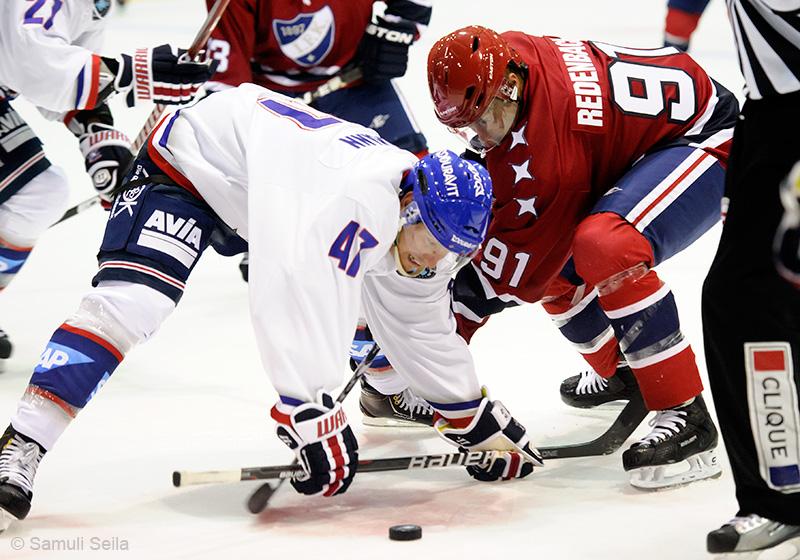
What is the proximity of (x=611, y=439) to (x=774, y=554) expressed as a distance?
763mm

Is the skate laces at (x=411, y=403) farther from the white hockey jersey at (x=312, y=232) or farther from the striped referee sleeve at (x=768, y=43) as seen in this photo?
the striped referee sleeve at (x=768, y=43)

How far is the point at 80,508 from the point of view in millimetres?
2342

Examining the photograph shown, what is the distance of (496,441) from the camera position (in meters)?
2.49

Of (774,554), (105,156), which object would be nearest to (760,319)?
(774,554)

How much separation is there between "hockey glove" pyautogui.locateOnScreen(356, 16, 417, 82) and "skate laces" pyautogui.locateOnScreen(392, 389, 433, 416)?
126cm

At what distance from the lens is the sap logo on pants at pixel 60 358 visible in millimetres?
A: 2195

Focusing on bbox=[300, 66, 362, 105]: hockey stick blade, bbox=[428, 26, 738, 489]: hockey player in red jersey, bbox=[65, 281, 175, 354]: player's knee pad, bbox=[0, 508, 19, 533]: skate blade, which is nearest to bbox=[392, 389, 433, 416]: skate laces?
bbox=[428, 26, 738, 489]: hockey player in red jersey

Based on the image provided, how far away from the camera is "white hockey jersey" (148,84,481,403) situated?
2.09 m

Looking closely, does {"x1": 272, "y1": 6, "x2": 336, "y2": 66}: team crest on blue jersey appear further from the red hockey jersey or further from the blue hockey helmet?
the blue hockey helmet

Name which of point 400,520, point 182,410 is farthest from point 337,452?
point 182,410

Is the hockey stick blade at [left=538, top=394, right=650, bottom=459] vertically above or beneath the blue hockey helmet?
beneath

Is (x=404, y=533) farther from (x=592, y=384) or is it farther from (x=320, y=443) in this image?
(x=592, y=384)

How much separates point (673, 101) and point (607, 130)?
7.5 inches

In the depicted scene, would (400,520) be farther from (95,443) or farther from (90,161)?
(90,161)
